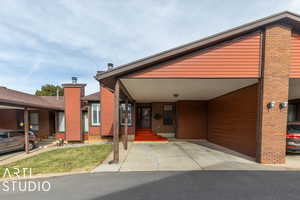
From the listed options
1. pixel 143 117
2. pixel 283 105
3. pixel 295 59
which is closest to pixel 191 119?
pixel 143 117

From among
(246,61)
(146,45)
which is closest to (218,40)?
(246,61)

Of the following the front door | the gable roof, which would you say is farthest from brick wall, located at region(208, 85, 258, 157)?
the front door

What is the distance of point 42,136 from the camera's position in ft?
35.7

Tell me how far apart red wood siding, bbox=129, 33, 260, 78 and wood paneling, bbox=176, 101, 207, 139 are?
5.28m

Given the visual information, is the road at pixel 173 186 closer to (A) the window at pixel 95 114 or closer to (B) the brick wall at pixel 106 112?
(B) the brick wall at pixel 106 112

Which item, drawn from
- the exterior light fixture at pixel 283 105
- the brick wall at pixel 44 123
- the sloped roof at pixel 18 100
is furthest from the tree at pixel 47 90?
the exterior light fixture at pixel 283 105

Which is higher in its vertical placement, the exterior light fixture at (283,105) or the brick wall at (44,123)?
the exterior light fixture at (283,105)

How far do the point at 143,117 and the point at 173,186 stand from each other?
26.7 feet

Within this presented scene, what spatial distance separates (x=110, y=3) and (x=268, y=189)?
9210 mm

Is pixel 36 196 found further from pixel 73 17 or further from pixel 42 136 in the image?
pixel 42 136

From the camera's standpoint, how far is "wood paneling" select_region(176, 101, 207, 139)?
9.48m

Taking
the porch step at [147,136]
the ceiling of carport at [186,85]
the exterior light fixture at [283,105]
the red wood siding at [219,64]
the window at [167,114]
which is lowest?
the porch step at [147,136]

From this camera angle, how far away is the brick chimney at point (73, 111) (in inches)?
385

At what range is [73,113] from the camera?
391 inches
